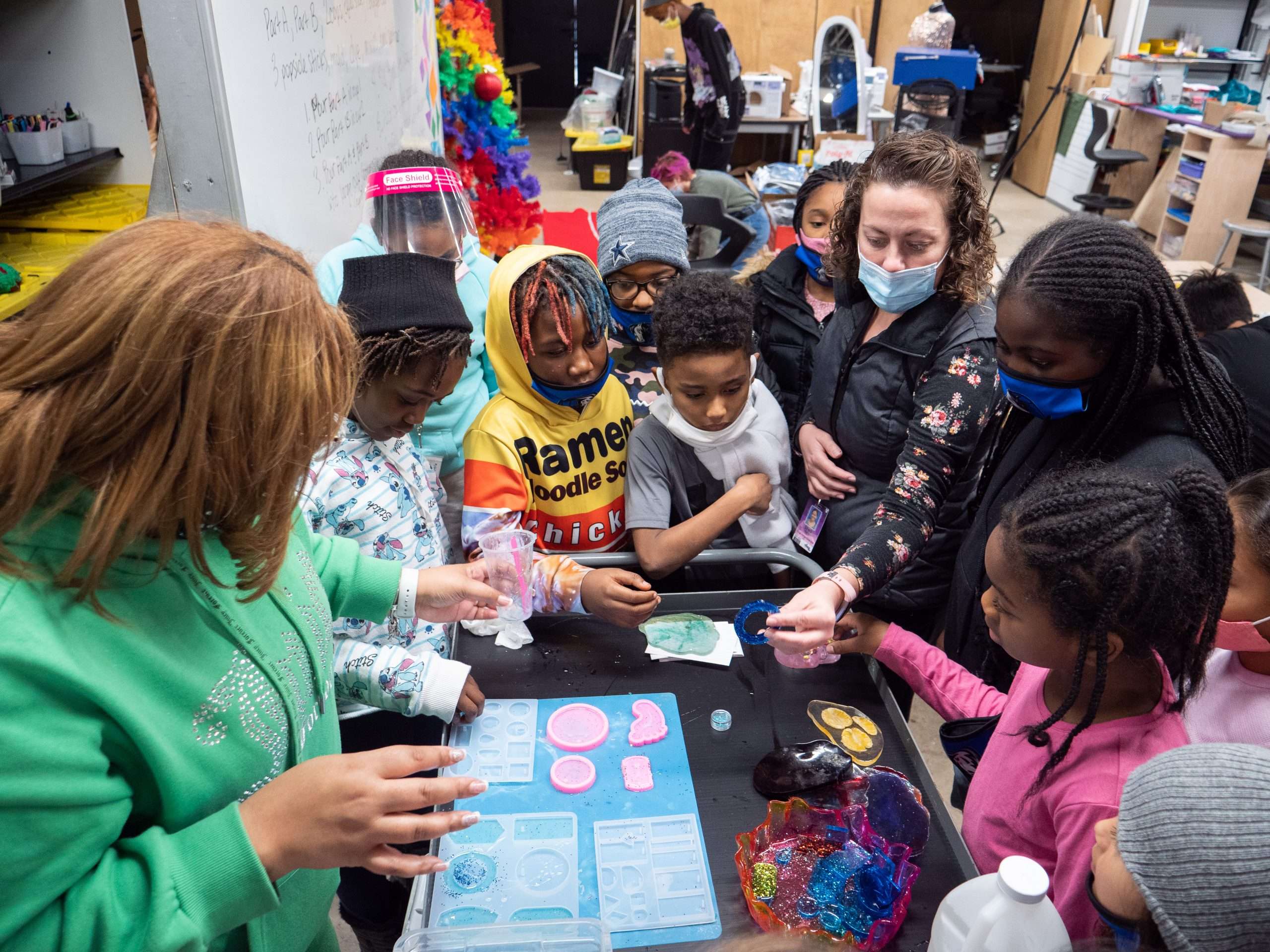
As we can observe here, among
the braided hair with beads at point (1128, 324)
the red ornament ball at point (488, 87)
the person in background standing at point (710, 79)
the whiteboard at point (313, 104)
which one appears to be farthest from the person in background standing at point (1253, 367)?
the person in background standing at point (710, 79)

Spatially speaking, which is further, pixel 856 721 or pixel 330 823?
pixel 856 721

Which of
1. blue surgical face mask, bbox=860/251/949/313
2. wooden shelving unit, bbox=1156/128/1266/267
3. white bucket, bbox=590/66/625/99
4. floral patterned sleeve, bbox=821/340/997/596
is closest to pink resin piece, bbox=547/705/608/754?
floral patterned sleeve, bbox=821/340/997/596

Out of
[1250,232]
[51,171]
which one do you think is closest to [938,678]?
[51,171]

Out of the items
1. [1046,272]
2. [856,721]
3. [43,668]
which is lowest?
[856,721]

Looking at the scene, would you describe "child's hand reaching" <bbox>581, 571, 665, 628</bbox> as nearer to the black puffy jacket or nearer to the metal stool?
the black puffy jacket

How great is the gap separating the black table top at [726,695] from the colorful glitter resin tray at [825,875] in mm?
31

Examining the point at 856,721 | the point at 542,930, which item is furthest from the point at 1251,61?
the point at 542,930

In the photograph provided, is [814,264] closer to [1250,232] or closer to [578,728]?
[578,728]

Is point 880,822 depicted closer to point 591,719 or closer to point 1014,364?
point 591,719

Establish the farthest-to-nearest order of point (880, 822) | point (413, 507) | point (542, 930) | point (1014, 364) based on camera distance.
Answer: point (413, 507), point (1014, 364), point (880, 822), point (542, 930)

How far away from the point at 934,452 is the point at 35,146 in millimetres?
2227

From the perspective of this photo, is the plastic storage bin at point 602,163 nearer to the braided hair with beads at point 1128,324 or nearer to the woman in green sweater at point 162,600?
the braided hair with beads at point 1128,324

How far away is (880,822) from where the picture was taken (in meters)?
1.26

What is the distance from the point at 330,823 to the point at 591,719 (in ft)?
2.21
